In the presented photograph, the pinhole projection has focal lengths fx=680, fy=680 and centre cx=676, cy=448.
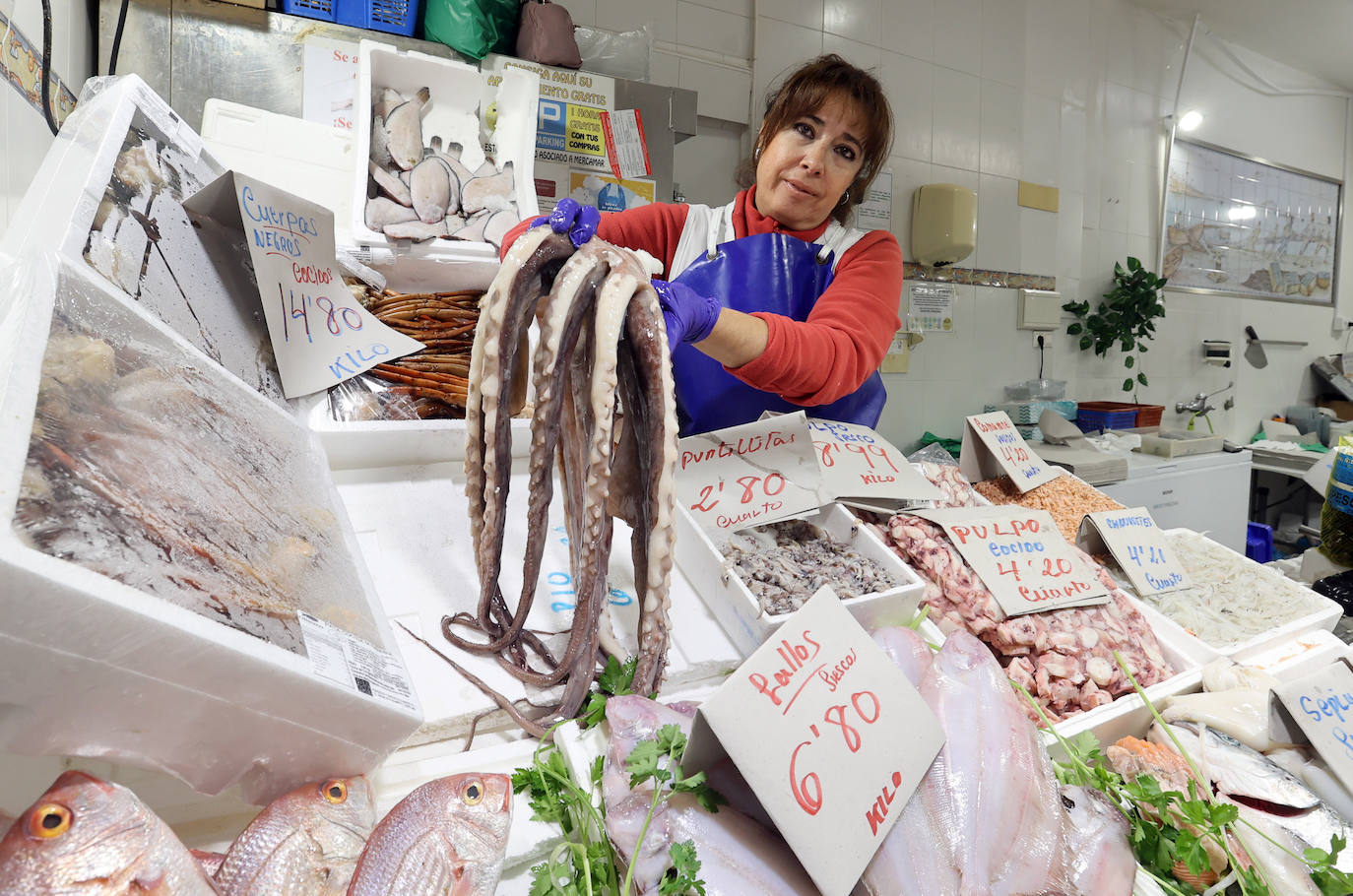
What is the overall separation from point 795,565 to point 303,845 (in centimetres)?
91

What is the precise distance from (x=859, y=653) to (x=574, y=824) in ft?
1.39

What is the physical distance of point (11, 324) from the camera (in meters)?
0.65

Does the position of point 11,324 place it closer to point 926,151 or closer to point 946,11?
point 926,151

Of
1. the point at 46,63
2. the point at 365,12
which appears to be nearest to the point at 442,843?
the point at 46,63

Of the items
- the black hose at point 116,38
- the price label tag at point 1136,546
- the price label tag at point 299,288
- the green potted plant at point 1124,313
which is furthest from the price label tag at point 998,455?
the green potted plant at point 1124,313

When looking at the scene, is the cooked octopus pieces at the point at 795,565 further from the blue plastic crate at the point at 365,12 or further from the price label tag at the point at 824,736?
the blue plastic crate at the point at 365,12

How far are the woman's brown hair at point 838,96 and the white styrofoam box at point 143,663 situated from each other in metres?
1.76

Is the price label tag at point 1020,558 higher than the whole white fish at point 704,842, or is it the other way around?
the price label tag at point 1020,558

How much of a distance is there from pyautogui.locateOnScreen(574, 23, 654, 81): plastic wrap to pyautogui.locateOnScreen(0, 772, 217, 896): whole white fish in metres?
3.77

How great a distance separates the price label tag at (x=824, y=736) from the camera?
0.74 metres

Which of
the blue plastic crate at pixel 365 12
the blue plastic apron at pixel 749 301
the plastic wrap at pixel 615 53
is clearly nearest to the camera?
the blue plastic apron at pixel 749 301

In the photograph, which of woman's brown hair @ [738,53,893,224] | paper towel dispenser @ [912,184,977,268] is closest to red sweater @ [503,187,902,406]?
woman's brown hair @ [738,53,893,224]

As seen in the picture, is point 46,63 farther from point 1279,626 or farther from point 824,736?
point 1279,626

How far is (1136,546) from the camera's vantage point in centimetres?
168
